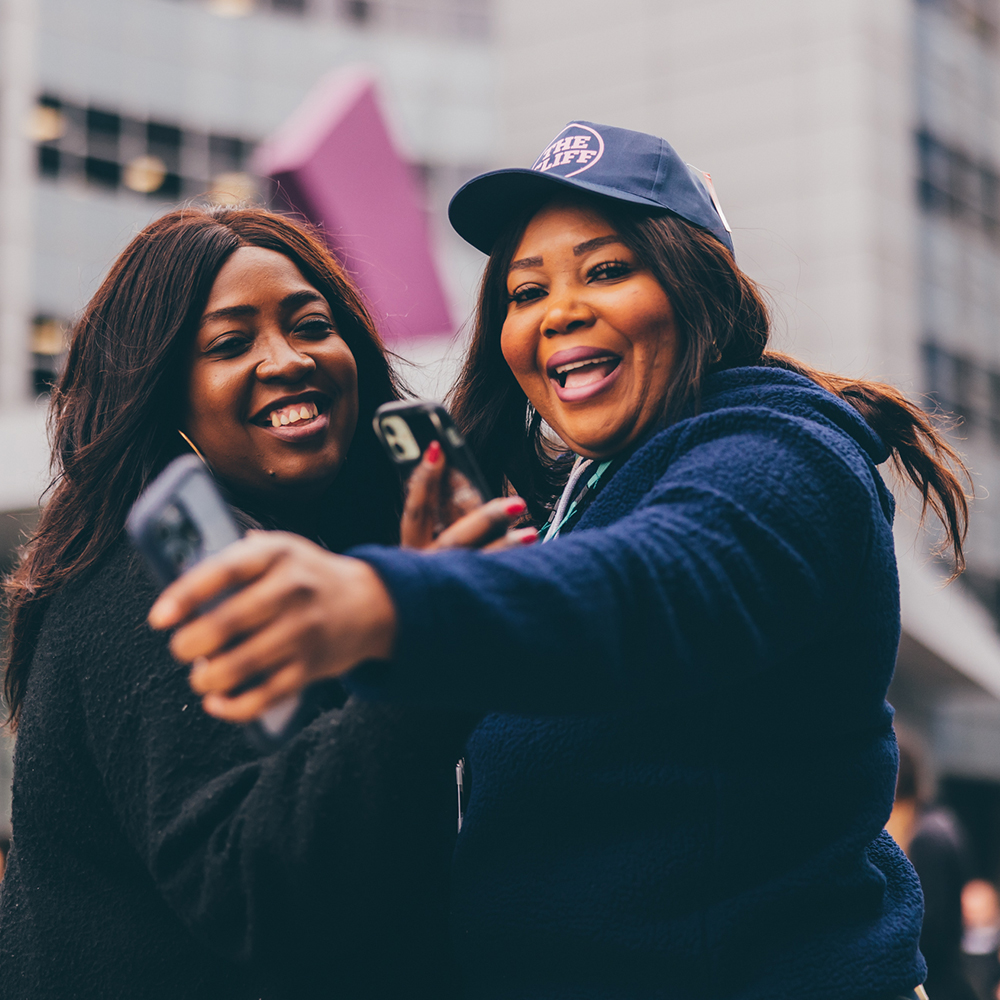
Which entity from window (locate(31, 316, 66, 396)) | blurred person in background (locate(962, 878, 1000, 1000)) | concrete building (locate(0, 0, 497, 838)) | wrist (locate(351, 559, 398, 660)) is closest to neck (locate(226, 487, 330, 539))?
wrist (locate(351, 559, 398, 660))

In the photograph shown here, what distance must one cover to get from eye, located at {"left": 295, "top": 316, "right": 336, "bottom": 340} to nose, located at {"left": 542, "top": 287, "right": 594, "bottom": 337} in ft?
1.58

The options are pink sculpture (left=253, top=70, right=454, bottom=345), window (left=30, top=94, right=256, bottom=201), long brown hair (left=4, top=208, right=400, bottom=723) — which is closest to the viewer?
long brown hair (left=4, top=208, right=400, bottom=723)

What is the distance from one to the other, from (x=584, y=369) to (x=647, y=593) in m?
0.77

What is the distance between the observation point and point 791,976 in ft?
4.81

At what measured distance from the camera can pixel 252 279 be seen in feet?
6.63

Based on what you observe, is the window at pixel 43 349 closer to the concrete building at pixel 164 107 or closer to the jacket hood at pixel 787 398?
the concrete building at pixel 164 107

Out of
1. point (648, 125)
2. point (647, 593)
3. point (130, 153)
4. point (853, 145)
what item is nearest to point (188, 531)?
point (647, 593)

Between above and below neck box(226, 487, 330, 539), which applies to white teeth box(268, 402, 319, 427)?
above

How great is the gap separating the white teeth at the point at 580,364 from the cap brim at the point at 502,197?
24cm

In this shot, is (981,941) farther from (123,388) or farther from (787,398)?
(123,388)

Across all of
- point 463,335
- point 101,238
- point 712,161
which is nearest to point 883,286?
point 712,161

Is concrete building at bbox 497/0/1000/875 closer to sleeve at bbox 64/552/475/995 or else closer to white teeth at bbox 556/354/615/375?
white teeth at bbox 556/354/615/375

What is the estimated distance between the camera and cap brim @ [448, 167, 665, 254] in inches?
70.9

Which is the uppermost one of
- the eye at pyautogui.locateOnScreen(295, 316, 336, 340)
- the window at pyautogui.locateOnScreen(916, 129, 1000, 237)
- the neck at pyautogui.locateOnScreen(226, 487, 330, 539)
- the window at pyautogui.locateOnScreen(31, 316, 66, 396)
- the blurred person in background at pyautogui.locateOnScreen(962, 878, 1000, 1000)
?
the window at pyautogui.locateOnScreen(916, 129, 1000, 237)
